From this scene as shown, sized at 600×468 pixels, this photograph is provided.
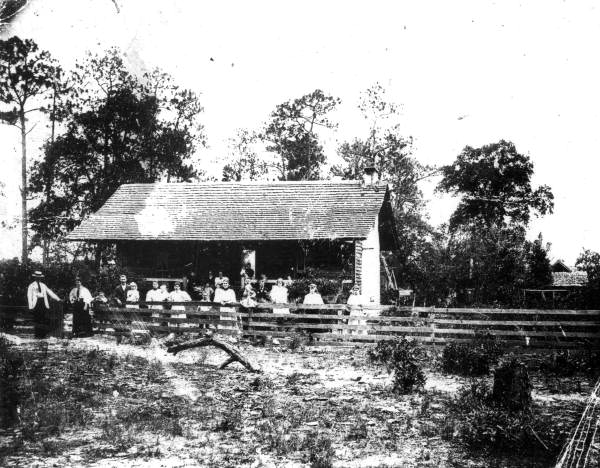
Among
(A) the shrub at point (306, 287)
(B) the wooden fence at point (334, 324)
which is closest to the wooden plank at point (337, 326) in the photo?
(B) the wooden fence at point (334, 324)

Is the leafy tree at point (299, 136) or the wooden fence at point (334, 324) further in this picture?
the leafy tree at point (299, 136)

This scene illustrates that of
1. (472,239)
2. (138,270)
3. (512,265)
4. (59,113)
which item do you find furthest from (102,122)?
(512,265)

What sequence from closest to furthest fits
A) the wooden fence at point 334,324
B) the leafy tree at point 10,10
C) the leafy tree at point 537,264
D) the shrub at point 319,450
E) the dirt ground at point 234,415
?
the shrub at point 319,450, the dirt ground at point 234,415, the leafy tree at point 10,10, the wooden fence at point 334,324, the leafy tree at point 537,264

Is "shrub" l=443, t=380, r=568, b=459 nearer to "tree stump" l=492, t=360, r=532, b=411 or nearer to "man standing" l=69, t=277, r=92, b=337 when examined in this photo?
"tree stump" l=492, t=360, r=532, b=411

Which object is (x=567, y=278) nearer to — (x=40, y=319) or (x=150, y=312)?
(x=150, y=312)

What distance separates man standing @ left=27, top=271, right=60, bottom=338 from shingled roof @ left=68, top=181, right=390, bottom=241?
8.20 metres

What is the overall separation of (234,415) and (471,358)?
211 inches

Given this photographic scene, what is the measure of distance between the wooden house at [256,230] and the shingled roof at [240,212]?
0.14 ft

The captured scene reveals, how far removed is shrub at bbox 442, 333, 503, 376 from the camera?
10375mm

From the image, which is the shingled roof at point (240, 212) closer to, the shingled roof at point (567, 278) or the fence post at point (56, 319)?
the fence post at point (56, 319)

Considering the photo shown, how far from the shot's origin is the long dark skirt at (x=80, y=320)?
558 inches

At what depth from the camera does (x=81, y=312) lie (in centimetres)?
1423

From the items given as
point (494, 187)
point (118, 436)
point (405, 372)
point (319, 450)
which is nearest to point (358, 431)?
point (319, 450)

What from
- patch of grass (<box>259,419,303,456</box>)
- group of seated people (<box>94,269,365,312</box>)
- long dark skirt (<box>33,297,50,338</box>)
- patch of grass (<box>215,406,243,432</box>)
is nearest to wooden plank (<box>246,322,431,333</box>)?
group of seated people (<box>94,269,365,312</box>)
